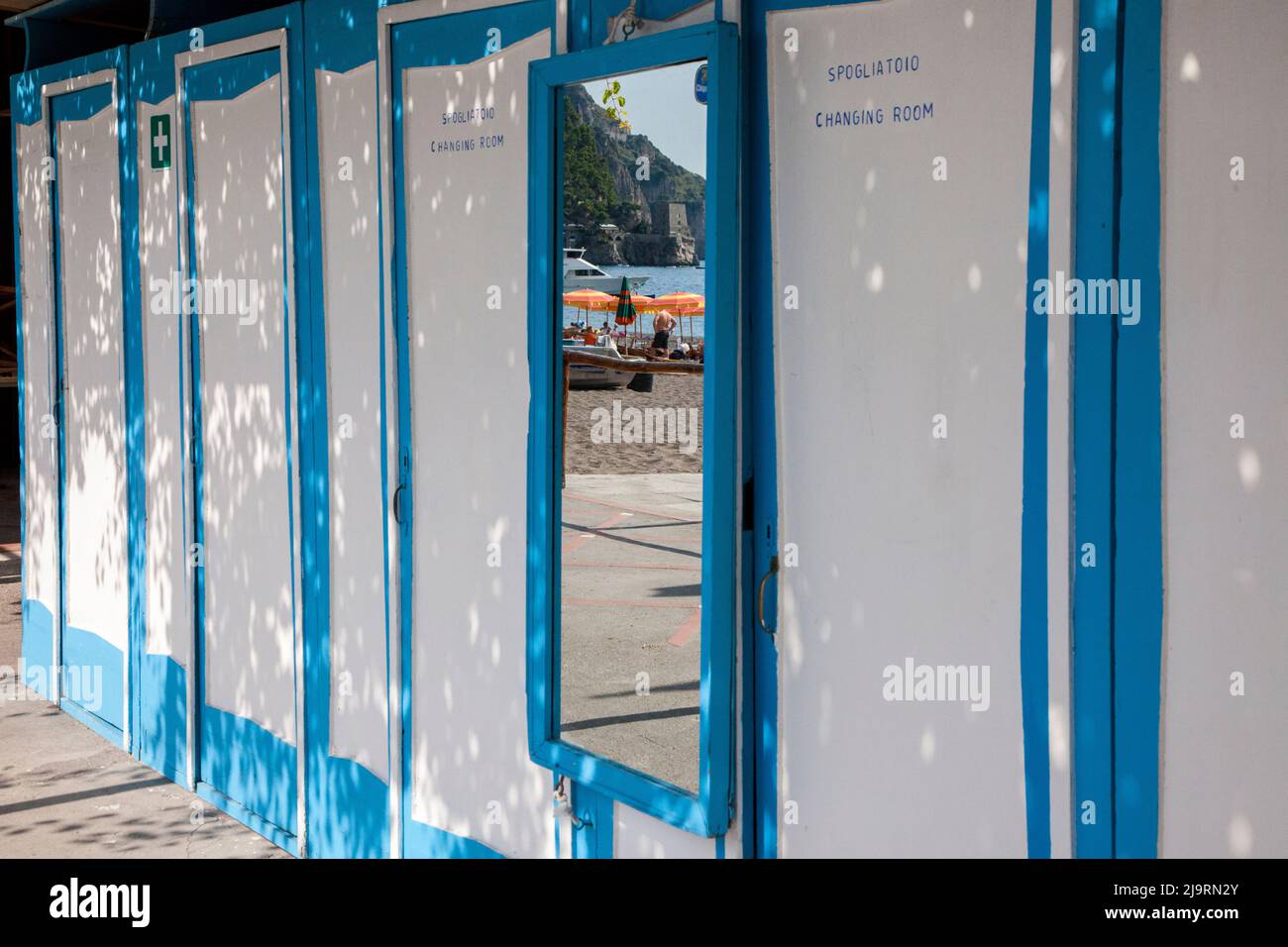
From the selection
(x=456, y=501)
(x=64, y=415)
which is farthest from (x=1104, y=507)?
(x=64, y=415)

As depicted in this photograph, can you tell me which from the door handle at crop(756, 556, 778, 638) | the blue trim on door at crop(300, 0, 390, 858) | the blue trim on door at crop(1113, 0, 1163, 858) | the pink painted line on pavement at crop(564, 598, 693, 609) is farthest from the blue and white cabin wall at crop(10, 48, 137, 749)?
the blue trim on door at crop(1113, 0, 1163, 858)

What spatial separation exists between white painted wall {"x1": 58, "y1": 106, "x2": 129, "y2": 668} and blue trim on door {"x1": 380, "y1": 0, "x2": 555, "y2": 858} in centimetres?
278

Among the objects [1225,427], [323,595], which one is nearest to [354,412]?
[323,595]

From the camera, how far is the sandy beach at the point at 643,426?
13.0ft

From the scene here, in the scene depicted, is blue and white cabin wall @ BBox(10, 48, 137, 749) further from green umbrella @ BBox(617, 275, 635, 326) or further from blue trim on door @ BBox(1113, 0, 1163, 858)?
blue trim on door @ BBox(1113, 0, 1163, 858)

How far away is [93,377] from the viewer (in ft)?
25.3

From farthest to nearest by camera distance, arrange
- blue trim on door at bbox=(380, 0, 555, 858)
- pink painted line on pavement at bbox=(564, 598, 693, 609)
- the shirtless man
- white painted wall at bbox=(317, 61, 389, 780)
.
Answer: white painted wall at bbox=(317, 61, 389, 780) → blue trim on door at bbox=(380, 0, 555, 858) → pink painted line on pavement at bbox=(564, 598, 693, 609) → the shirtless man

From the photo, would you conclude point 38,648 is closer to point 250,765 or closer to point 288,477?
point 250,765

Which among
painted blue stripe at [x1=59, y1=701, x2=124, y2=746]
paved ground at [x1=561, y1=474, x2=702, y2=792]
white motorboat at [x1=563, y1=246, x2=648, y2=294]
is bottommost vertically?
painted blue stripe at [x1=59, y1=701, x2=124, y2=746]

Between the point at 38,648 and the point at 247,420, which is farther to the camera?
the point at 38,648

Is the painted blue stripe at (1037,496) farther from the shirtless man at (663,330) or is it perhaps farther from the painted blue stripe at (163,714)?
the painted blue stripe at (163,714)

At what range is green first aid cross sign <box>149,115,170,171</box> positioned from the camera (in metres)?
6.76

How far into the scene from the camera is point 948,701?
11.6 ft

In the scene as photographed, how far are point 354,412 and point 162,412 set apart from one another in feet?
6.13
